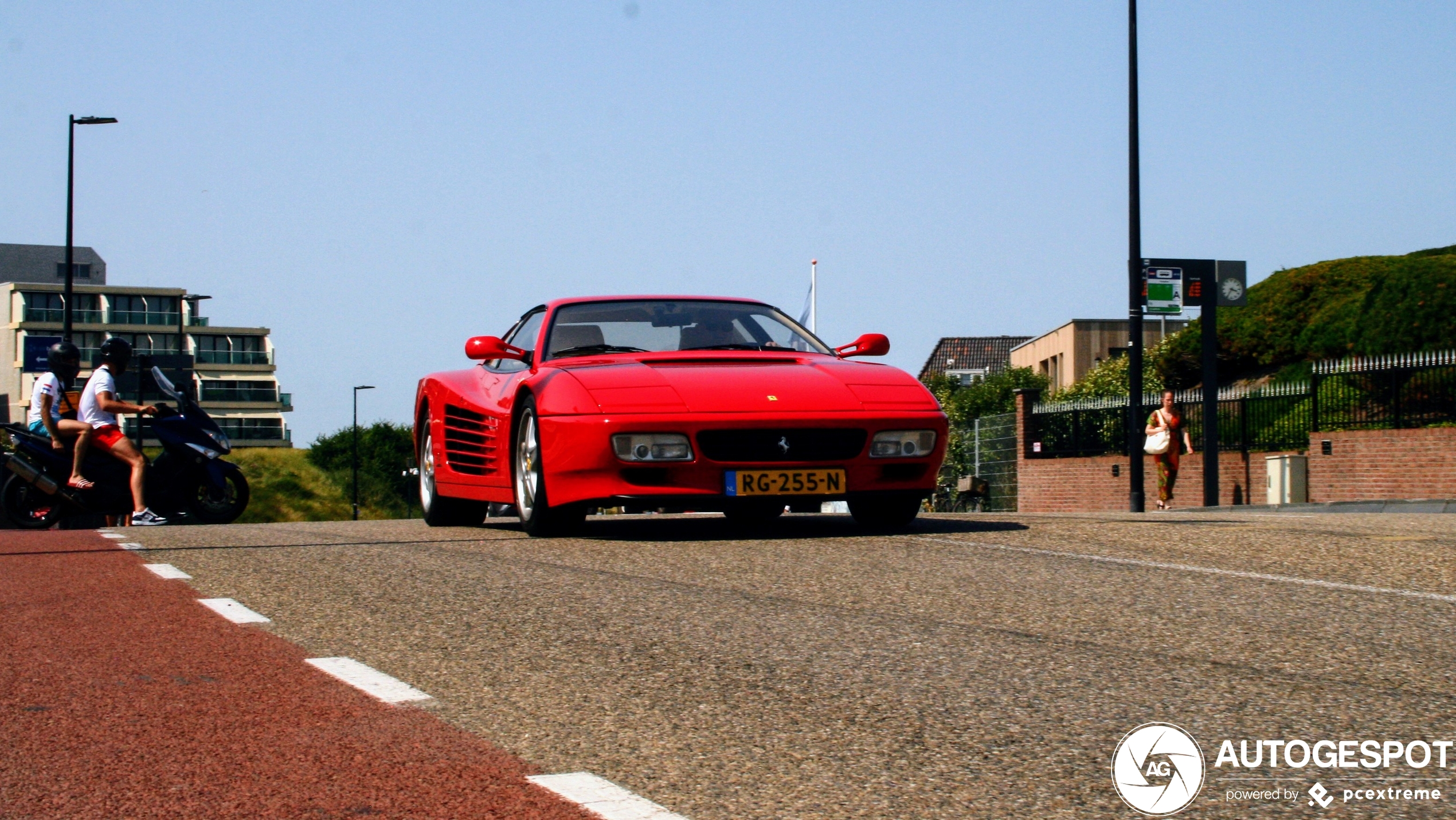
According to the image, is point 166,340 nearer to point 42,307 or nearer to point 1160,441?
point 42,307

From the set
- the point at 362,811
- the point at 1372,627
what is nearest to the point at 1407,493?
the point at 1372,627

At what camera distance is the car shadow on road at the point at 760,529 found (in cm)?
933

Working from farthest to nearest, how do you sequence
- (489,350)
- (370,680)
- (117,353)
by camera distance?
(117,353)
(489,350)
(370,680)

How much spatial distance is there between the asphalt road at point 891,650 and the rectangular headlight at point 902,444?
46 cm

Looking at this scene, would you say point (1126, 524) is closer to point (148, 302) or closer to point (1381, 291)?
point (1381, 291)

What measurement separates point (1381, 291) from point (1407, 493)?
28.0 ft

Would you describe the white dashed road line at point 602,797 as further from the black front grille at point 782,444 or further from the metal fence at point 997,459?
the metal fence at point 997,459

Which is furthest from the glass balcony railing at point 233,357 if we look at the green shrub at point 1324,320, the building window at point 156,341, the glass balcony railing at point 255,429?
the green shrub at point 1324,320

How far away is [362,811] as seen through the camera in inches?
126

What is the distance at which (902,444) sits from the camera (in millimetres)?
9016

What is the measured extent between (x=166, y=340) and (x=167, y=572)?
117192 millimetres

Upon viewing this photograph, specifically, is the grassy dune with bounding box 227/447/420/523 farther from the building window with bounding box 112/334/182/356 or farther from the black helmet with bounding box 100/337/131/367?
the black helmet with bounding box 100/337/131/367

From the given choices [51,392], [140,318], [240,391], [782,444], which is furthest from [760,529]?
[240,391]

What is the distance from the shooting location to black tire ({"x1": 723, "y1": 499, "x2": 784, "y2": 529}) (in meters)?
8.87
